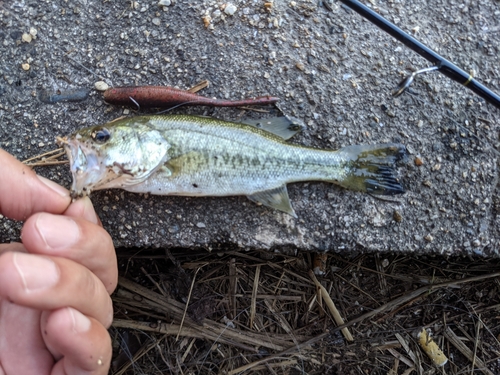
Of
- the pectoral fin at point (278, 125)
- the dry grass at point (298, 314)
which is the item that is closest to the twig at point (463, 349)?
the dry grass at point (298, 314)

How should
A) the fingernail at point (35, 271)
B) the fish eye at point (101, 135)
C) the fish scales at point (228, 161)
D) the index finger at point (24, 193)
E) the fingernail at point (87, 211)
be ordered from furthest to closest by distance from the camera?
the fish scales at point (228, 161), the fish eye at point (101, 135), the fingernail at point (87, 211), the index finger at point (24, 193), the fingernail at point (35, 271)

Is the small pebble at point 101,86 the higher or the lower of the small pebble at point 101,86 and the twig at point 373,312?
the higher

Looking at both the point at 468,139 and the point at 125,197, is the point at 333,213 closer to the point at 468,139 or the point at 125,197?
the point at 468,139

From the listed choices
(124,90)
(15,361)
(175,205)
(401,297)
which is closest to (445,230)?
(401,297)

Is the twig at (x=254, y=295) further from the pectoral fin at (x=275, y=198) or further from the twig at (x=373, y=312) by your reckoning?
the pectoral fin at (x=275, y=198)

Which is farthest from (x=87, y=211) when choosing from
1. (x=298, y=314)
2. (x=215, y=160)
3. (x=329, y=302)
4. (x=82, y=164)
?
(x=329, y=302)

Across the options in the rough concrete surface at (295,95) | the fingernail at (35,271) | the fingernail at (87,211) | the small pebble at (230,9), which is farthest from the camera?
the small pebble at (230,9)
